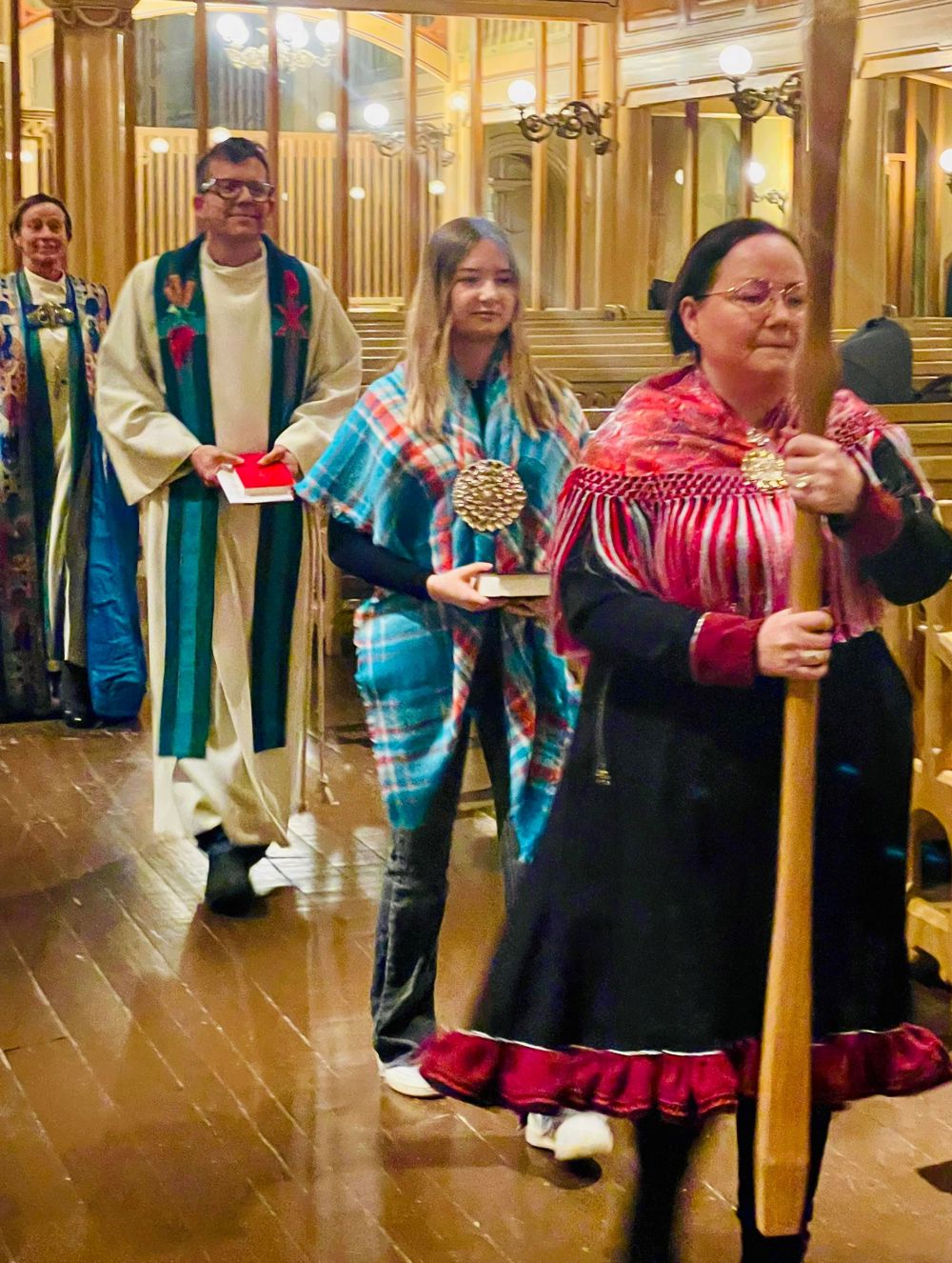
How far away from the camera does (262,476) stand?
13.8 feet

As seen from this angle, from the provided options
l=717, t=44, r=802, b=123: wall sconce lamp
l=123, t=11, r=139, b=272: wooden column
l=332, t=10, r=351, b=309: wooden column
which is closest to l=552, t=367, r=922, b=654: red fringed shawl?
l=717, t=44, r=802, b=123: wall sconce lamp

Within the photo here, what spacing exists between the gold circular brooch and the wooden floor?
1022mm

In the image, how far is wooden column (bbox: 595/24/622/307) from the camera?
1284 centimetres

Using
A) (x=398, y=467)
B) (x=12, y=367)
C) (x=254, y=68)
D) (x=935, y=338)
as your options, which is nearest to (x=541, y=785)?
(x=398, y=467)

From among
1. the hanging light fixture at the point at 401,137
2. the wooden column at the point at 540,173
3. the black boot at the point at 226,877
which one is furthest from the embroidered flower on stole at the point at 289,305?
the hanging light fixture at the point at 401,137

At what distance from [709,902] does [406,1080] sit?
135cm

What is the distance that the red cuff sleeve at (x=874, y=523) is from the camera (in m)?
2.04

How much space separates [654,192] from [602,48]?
44.1 inches

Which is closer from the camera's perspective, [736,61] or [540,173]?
[736,61]

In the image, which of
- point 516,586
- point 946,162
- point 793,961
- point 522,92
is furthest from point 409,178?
Result: point 793,961

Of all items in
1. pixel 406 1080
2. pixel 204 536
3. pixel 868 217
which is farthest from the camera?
pixel 868 217

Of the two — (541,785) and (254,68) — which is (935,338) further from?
(254,68)

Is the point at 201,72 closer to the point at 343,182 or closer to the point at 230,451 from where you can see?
the point at 343,182

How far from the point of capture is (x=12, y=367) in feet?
20.6
